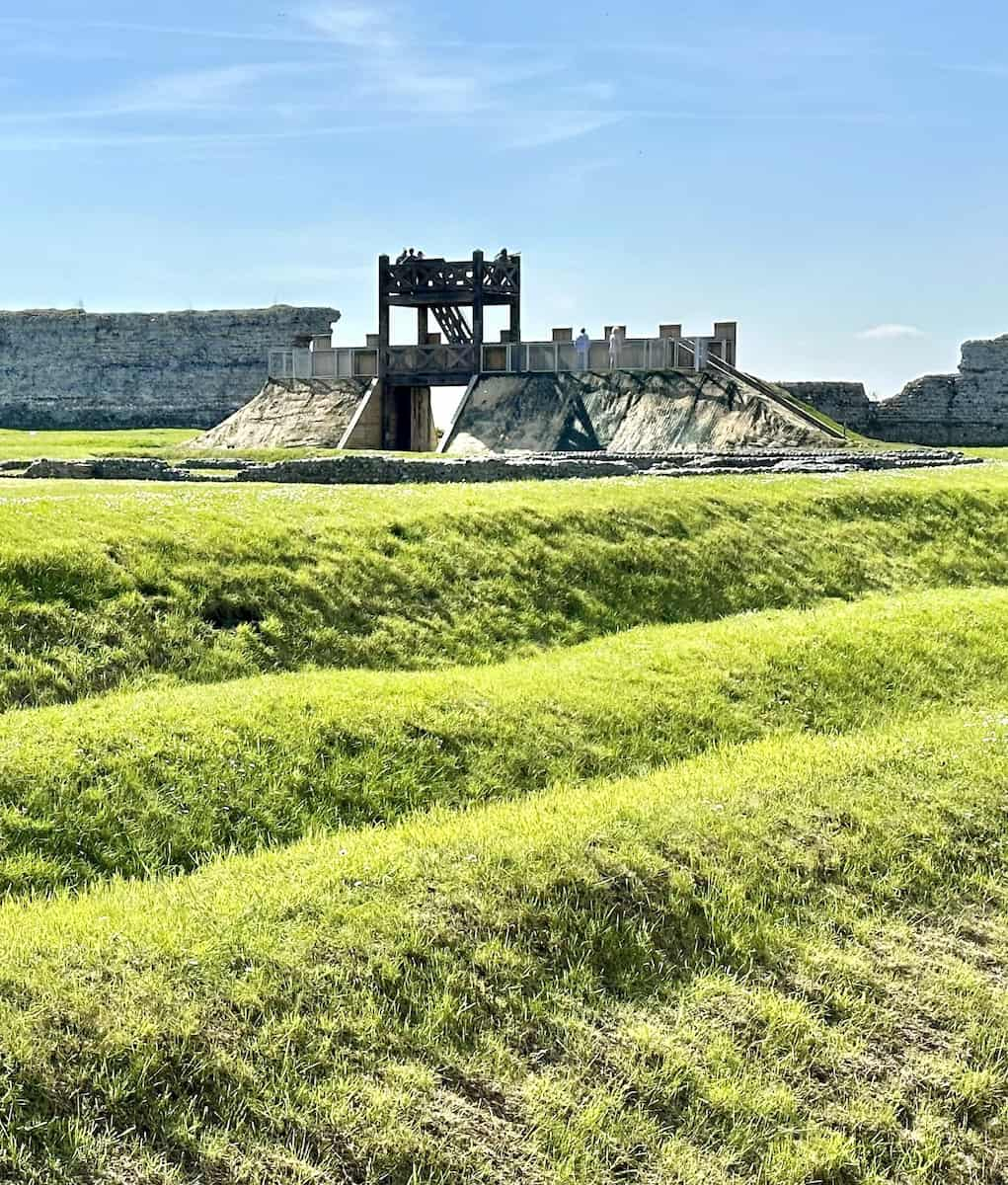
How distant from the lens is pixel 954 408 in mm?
45781

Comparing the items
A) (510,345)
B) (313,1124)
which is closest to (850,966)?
(313,1124)

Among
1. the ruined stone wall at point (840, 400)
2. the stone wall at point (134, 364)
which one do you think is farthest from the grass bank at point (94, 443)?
the ruined stone wall at point (840, 400)

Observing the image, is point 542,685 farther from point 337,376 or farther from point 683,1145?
point 337,376

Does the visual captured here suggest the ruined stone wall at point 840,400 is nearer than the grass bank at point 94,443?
No

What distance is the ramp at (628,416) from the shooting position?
36.0 m

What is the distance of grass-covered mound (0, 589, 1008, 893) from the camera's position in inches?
343

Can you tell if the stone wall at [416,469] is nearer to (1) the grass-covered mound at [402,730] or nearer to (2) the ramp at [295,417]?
(1) the grass-covered mound at [402,730]

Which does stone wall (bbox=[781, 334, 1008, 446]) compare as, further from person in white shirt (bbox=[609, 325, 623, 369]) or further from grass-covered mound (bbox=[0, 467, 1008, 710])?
grass-covered mound (bbox=[0, 467, 1008, 710])

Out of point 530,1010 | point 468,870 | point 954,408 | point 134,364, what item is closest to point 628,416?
point 954,408

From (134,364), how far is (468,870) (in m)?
52.1

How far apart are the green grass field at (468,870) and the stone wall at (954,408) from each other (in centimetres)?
3195

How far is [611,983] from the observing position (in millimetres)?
7355

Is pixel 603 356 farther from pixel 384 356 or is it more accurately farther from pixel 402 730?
pixel 402 730

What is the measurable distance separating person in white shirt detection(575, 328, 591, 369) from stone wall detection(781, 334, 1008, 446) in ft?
35.2
